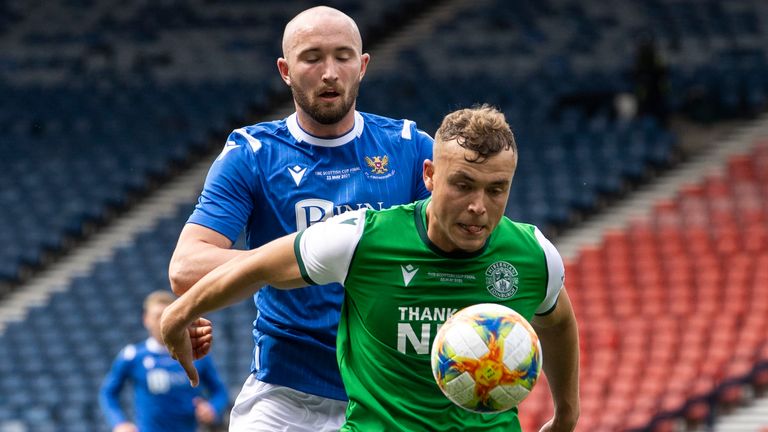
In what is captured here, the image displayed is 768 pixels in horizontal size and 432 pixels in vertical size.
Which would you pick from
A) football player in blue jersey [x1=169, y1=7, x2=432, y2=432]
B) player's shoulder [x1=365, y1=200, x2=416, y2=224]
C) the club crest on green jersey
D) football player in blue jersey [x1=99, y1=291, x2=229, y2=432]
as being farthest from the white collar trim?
the club crest on green jersey

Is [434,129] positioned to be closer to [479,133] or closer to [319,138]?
[319,138]

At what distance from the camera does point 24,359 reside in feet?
56.3

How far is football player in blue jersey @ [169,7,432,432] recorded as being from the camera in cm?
484

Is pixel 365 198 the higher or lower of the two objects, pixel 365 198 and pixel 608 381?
the higher

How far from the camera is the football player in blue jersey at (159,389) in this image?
9930 mm

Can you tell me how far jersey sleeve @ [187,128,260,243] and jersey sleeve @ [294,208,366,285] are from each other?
2.17ft

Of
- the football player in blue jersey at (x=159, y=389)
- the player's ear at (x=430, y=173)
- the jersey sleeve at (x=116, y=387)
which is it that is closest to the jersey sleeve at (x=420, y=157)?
the player's ear at (x=430, y=173)

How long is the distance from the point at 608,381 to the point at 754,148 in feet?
20.4

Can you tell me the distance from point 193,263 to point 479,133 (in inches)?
46.0

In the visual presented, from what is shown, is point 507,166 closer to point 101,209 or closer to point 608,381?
point 608,381

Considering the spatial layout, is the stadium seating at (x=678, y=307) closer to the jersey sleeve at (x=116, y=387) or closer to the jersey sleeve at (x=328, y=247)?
the jersey sleeve at (x=116, y=387)

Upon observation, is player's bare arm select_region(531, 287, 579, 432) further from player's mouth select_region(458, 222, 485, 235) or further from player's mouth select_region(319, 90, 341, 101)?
player's mouth select_region(319, 90, 341, 101)

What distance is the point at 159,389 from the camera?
10141 millimetres

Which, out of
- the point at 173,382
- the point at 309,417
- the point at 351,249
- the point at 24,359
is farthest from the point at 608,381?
the point at 351,249
